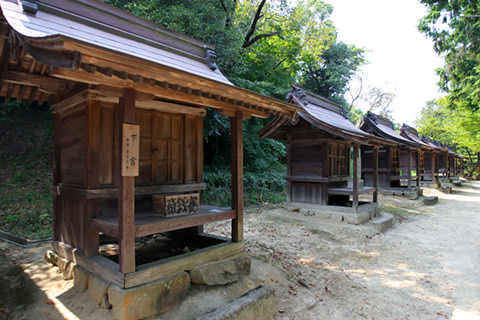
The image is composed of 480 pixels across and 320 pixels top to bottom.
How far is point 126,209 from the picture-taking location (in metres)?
3.36

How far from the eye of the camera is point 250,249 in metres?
6.48

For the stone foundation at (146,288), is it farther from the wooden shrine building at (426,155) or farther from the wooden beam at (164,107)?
the wooden shrine building at (426,155)

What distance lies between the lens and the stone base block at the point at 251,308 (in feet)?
11.0

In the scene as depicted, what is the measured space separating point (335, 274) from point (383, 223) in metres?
4.95

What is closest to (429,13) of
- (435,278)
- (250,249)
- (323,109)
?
(323,109)

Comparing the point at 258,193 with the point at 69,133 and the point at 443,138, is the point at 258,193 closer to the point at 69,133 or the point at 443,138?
the point at 69,133

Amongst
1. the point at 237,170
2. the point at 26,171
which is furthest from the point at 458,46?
the point at 26,171

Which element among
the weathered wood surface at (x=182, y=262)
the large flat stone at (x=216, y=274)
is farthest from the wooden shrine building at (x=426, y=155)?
the large flat stone at (x=216, y=274)

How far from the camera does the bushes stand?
11.6m

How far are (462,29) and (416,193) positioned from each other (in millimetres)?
10060

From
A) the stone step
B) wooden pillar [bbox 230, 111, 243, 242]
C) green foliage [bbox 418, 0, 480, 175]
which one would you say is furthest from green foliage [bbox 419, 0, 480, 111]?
wooden pillar [bbox 230, 111, 243, 242]

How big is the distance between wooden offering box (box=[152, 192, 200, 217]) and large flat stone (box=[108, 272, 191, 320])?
95 centimetres

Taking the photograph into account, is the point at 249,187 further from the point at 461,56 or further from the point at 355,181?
the point at 461,56

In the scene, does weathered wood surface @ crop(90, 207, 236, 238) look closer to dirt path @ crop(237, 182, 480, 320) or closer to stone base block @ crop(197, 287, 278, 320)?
stone base block @ crop(197, 287, 278, 320)
